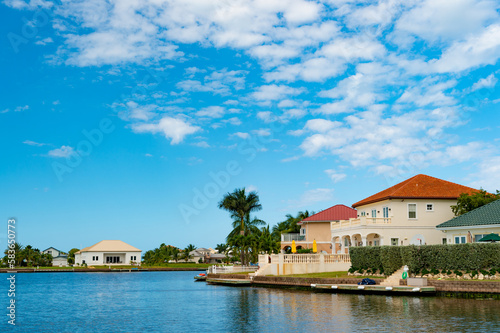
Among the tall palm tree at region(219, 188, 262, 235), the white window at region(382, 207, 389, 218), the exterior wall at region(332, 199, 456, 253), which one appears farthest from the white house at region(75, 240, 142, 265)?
the white window at region(382, 207, 389, 218)

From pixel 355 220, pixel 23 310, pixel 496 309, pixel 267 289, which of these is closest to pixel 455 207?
pixel 355 220

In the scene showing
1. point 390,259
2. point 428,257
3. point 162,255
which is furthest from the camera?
point 162,255

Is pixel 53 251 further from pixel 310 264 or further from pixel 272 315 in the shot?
pixel 272 315

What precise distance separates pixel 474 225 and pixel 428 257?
7043 mm

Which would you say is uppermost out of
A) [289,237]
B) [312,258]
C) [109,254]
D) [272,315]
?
[289,237]

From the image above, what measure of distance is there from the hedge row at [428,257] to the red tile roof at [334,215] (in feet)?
81.4

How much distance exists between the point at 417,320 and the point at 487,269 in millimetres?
13721

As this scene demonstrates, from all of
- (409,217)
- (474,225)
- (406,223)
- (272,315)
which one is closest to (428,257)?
(474,225)

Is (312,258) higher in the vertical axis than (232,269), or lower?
higher

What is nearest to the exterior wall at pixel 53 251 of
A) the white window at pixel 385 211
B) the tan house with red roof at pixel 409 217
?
the tan house with red roof at pixel 409 217

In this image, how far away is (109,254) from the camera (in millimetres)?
133500

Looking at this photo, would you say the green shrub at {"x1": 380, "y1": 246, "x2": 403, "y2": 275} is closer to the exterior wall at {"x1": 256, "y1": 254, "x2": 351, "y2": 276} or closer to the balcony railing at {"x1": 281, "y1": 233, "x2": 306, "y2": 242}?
the exterior wall at {"x1": 256, "y1": 254, "x2": 351, "y2": 276}

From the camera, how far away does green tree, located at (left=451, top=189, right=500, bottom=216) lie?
162ft

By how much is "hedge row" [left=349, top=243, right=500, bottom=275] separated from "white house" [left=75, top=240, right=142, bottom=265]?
9917 centimetres
